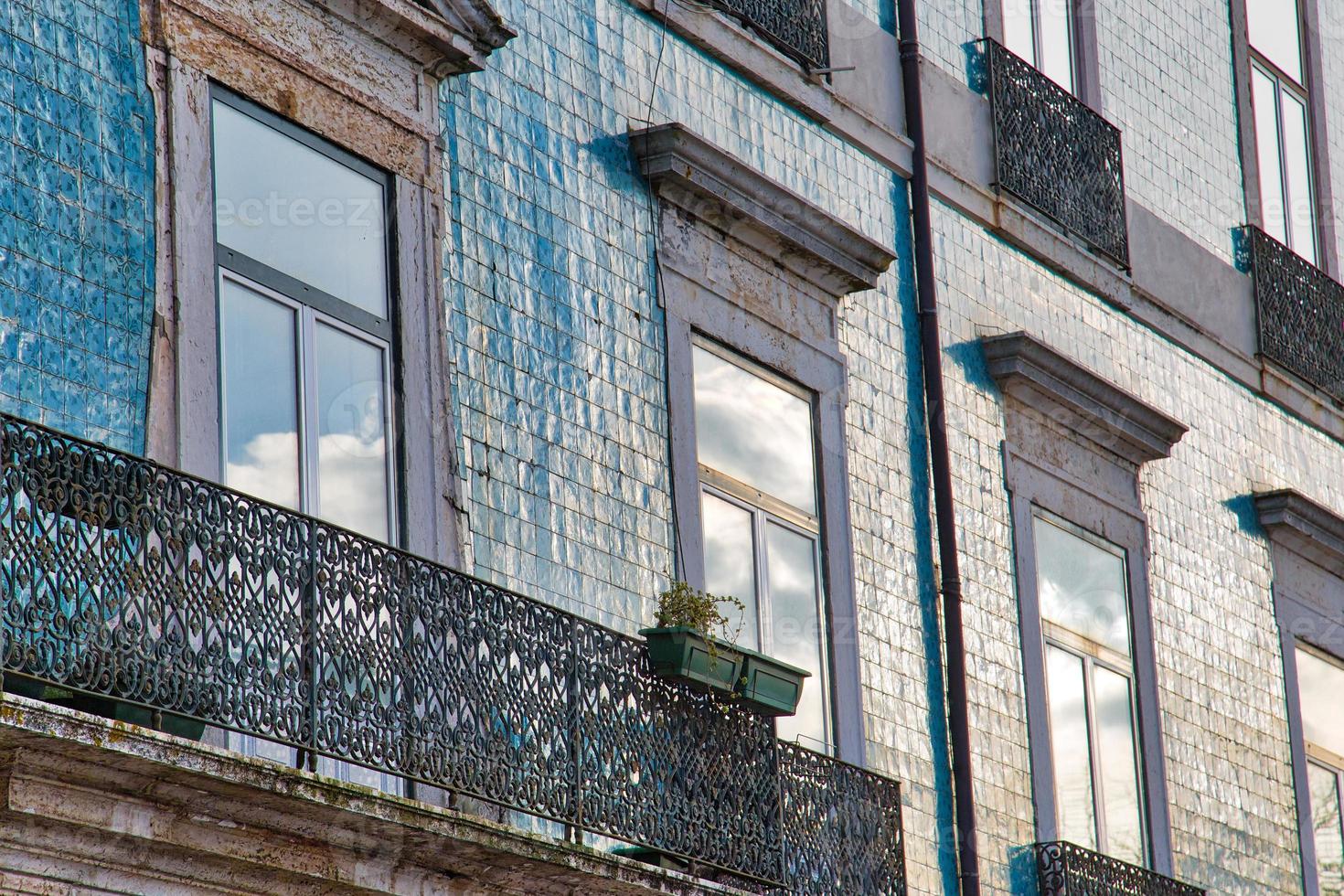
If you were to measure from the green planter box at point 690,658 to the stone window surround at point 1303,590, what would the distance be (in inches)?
227

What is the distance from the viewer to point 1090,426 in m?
13.3

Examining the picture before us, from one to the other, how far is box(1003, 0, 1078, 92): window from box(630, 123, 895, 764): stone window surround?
262 cm

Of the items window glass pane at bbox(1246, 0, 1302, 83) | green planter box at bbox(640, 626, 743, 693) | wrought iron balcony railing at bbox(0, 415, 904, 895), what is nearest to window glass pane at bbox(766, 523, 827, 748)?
wrought iron balcony railing at bbox(0, 415, 904, 895)

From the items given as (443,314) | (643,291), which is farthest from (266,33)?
(643,291)

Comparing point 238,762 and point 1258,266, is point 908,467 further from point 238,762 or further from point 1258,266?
point 238,762

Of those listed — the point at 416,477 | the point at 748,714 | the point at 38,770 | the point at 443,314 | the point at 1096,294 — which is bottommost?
the point at 38,770

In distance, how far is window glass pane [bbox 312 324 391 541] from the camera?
923 centimetres

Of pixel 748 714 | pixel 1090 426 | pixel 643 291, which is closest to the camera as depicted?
pixel 748 714

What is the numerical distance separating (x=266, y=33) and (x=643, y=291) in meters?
2.16

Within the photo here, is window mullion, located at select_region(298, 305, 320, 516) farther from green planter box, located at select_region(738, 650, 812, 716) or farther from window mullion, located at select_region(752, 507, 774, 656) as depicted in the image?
window mullion, located at select_region(752, 507, 774, 656)

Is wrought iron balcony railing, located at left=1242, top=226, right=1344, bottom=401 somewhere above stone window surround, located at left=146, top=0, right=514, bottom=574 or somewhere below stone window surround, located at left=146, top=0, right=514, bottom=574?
above

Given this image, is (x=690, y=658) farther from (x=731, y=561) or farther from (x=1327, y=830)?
(x=1327, y=830)

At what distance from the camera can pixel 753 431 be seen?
11328 millimetres

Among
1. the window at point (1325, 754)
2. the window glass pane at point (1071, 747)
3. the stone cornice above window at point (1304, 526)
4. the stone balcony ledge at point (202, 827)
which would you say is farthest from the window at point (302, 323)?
the window at point (1325, 754)
